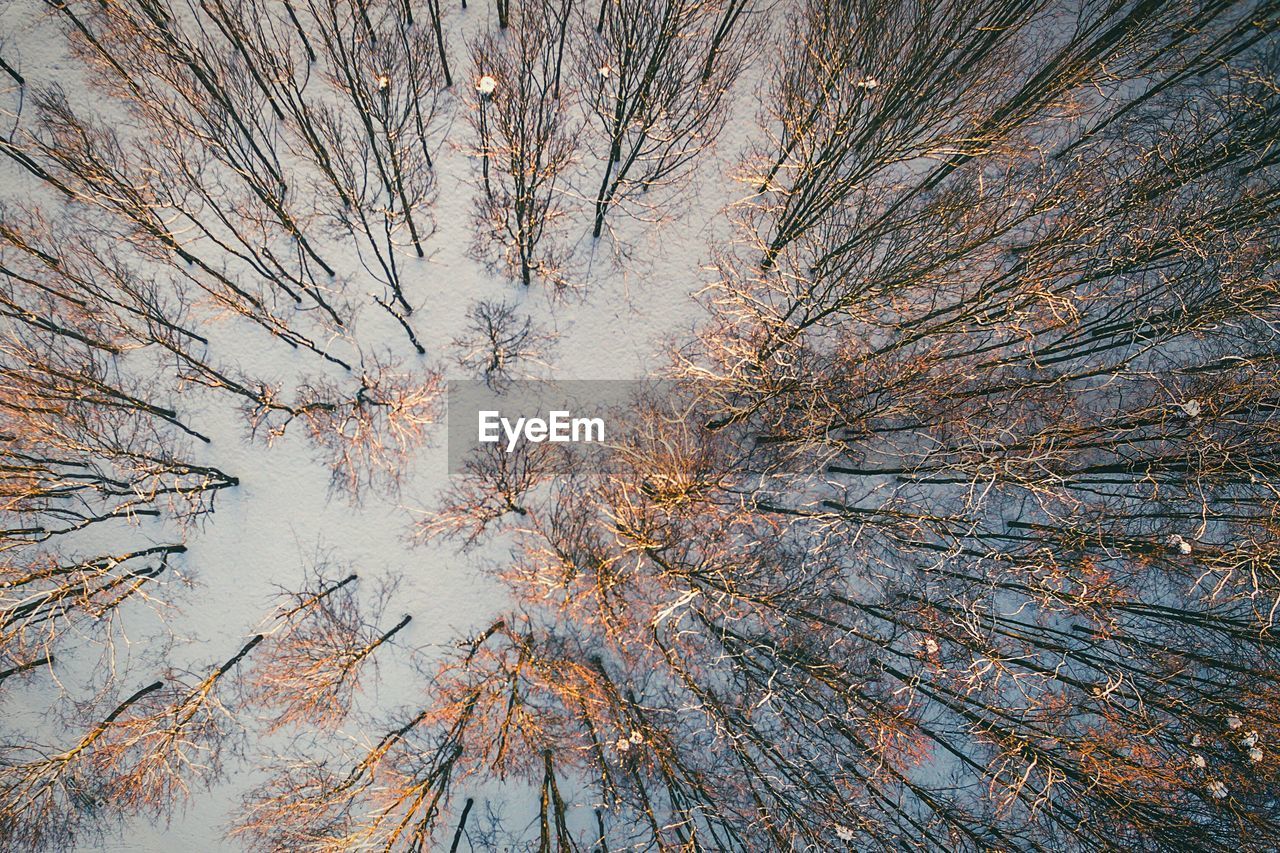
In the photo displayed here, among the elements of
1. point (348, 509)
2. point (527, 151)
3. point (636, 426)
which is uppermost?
point (527, 151)

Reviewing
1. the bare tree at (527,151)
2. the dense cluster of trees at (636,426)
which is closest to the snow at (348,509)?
the dense cluster of trees at (636,426)

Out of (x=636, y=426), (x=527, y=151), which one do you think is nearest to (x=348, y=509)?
(x=636, y=426)

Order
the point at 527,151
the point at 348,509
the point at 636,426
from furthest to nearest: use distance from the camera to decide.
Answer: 1. the point at 636,426
2. the point at 348,509
3. the point at 527,151

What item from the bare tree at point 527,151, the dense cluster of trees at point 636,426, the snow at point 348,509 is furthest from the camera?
the snow at point 348,509

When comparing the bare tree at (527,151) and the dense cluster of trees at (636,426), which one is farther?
the bare tree at (527,151)

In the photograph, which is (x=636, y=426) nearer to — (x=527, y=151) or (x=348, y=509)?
(x=527, y=151)

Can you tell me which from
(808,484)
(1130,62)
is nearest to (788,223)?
(808,484)

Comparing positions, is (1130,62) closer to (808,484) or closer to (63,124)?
(808,484)

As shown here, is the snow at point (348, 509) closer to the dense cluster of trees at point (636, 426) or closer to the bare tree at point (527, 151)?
the dense cluster of trees at point (636, 426)
